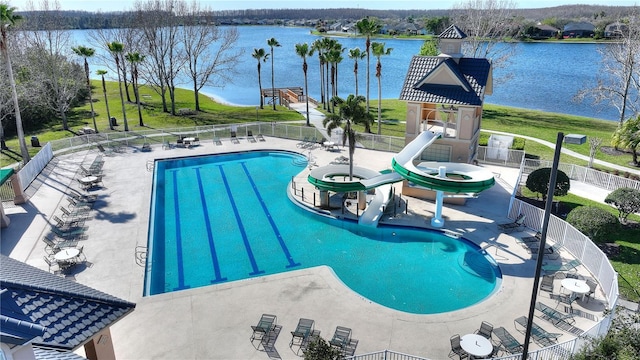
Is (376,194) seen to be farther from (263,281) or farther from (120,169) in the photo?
(120,169)

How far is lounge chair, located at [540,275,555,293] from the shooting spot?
62.6 ft

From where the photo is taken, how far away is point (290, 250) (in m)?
23.9

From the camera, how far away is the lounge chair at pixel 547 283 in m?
19.1

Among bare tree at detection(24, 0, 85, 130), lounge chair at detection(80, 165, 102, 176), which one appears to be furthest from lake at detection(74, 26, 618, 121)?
lounge chair at detection(80, 165, 102, 176)

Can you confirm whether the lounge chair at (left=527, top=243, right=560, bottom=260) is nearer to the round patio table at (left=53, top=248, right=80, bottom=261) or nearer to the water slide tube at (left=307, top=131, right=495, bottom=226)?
the water slide tube at (left=307, top=131, right=495, bottom=226)

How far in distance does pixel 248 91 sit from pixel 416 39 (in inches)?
4781

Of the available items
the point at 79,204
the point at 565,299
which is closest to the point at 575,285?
the point at 565,299

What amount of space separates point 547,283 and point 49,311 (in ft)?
60.0

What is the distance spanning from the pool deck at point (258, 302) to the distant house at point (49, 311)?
4416 millimetres

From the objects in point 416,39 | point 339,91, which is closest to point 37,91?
point 339,91

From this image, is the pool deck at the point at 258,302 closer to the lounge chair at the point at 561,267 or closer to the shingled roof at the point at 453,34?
the lounge chair at the point at 561,267

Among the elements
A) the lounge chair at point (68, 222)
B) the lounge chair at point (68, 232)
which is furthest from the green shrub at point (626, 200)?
the lounge chair at point (68, 222)

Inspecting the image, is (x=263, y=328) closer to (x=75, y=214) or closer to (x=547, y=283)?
(x=547, y=283)

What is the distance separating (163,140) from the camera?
41094 millimetres
